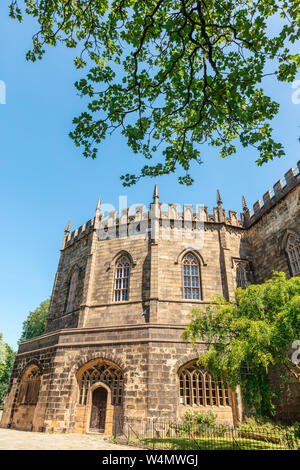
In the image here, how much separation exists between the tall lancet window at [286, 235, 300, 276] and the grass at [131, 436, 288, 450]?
886cm

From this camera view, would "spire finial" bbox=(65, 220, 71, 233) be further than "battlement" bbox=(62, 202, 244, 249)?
Yes

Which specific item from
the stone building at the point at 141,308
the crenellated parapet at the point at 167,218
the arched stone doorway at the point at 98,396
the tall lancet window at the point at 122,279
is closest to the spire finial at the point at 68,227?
the stone building at the point at 141,308

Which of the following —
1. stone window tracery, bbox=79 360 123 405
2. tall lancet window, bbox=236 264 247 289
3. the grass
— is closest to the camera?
the grass

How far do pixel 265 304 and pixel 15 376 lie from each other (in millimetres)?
15753

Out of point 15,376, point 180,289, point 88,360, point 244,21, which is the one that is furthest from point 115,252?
point 244,21

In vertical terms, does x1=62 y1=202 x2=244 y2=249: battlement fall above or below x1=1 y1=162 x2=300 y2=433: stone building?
above

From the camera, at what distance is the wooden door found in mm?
13602

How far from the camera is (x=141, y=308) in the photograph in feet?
55.7

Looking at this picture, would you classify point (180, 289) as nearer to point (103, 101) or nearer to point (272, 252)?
point (272, 252)

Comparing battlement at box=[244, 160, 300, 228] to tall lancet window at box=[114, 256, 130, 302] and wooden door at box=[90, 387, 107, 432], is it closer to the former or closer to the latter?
tall lancet window at box=[114, 256, 130, 302]

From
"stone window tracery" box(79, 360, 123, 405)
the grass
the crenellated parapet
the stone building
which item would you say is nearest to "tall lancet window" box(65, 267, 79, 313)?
the stone building

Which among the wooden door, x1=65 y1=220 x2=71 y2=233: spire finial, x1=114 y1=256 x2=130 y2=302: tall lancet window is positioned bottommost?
the wooden door

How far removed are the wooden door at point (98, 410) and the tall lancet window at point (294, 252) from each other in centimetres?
1204

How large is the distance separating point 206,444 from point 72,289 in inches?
538
